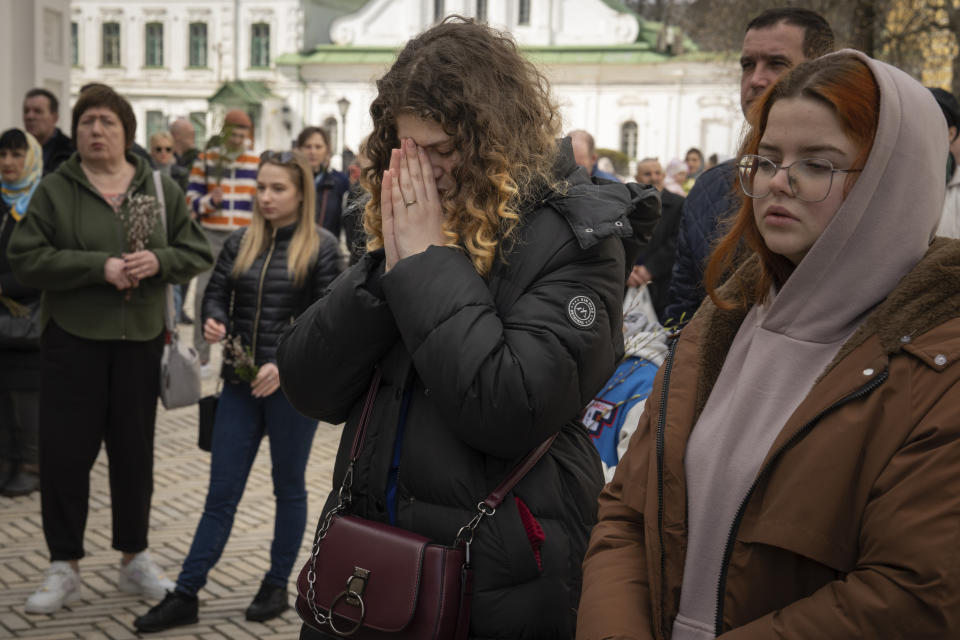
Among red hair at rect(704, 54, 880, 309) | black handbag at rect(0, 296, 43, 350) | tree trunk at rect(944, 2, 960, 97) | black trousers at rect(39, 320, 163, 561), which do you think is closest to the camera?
red hair at rect(704, 54, 880, 309)

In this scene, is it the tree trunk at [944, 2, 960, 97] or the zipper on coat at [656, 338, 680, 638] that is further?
the tree trunk at [944, 2, 960, 97]

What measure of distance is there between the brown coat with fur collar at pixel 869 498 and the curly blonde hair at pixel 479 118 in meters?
0.93

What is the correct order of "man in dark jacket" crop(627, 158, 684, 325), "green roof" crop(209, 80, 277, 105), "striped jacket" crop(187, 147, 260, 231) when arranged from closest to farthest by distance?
"man in dark jacket" crop(627, 158, 684, 325) → "striped jacket" crop(187, 147, 260, 231) → "green roof" crop(209, 80, 277, 105)

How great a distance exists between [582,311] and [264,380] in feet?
9.30

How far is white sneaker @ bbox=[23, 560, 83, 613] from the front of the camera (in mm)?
5352

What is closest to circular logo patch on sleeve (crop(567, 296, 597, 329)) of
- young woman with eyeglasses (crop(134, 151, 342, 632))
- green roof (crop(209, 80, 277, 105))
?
young woman with eyeglasses (crop(134, 151, 342, 632))

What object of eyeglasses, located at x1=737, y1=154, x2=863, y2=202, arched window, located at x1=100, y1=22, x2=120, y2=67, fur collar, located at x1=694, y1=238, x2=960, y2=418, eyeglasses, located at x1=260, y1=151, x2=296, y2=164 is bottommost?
fur collar, located at x1=694, y1=238, x2=960, y2=418

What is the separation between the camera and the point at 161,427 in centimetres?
959

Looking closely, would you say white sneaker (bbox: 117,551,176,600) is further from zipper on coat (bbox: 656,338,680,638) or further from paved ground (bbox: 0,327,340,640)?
zipper on coat (bbox: 656,338,680,638)

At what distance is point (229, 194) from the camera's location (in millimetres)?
10484

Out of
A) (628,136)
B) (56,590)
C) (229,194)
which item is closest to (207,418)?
(56,590)

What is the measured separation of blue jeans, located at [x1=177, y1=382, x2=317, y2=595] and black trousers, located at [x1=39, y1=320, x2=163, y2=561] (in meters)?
0.48

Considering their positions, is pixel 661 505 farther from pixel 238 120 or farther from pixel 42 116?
pixel 238 120

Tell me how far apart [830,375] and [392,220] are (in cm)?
119
